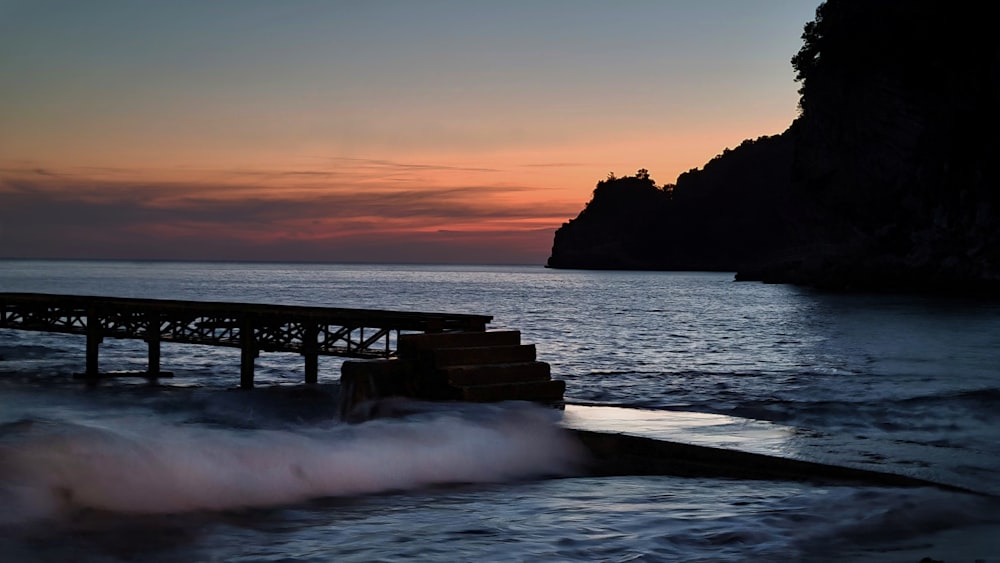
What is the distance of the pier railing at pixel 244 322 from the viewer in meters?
22.1

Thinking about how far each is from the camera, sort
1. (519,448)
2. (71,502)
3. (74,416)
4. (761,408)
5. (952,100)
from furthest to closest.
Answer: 1. (952,100)
2. (761,408)
3. (74,416)
4. (519,448)
5. (71,502)

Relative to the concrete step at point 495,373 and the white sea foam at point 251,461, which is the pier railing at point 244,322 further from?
the white sea foam at point 251,461

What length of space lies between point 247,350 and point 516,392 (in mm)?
12935

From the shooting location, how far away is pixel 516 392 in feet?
48.8

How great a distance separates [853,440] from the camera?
12.1 meters

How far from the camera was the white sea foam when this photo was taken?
973 cm

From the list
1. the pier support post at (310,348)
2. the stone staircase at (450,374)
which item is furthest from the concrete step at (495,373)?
the pier support post at (310,348)

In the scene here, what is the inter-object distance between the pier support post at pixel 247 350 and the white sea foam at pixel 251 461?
13.4m

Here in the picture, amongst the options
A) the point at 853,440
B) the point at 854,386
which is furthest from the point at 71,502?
the point at 854,386

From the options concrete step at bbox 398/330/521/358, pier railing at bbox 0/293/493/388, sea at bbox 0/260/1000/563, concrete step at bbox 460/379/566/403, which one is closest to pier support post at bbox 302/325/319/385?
pier railing at bbox 0/293/493/388

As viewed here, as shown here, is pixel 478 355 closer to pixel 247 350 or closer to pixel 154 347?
pixel 247 350

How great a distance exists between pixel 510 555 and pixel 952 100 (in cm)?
8950

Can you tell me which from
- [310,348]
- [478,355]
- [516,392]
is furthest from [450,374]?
[310,348]

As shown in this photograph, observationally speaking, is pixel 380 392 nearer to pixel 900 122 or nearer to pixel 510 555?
pixel 510 555
